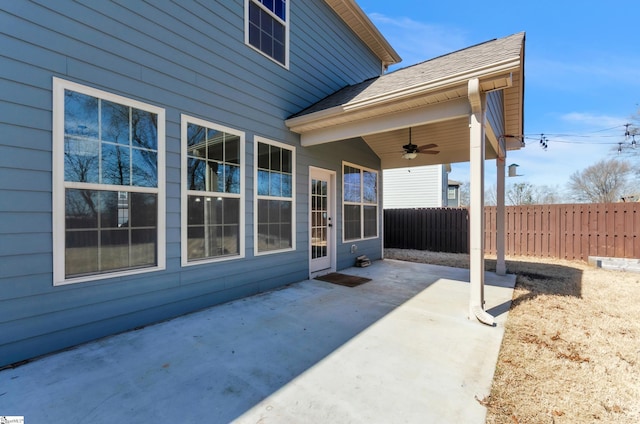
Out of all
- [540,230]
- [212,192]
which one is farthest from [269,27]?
[540,230]

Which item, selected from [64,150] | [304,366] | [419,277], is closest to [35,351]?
[64,150]

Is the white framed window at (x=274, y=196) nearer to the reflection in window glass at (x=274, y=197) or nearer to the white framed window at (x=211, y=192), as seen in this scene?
the reflection in window glass at (x=274, y=197)

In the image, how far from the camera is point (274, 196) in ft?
15.6

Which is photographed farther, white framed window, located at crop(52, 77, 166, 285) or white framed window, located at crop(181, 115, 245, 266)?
white framed window, located at crop(181, 115, 245, 266)

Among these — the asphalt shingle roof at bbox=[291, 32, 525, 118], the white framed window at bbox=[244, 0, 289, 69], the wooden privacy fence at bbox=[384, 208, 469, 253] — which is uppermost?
the white framed window at bbox=[244, 0, 289, 69]

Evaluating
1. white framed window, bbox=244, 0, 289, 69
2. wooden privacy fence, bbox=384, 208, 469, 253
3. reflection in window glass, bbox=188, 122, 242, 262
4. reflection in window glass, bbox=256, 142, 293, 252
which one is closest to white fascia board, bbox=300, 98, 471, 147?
reflection in window glass, bbox=256, 142, 293, 252

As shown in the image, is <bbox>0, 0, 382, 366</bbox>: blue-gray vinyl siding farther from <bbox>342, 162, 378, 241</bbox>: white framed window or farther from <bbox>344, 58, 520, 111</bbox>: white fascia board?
<bbox>344, 58, 520, 111</bbox>: white fascia board

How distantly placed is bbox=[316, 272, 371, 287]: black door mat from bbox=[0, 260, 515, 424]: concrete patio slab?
1379 mm

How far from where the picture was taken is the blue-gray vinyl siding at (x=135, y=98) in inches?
92.6

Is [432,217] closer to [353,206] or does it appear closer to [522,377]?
[353,206]

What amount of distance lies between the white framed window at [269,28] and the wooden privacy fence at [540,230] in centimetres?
757

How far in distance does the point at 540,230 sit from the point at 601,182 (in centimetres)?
2106

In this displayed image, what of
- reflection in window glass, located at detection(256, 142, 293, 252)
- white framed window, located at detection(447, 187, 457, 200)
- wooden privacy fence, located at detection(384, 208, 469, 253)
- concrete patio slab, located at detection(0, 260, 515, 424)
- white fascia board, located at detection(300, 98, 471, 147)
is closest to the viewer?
concrete patio slab, located at detection(0, 260, 515, 424)

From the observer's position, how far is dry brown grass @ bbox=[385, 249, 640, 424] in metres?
1.84
